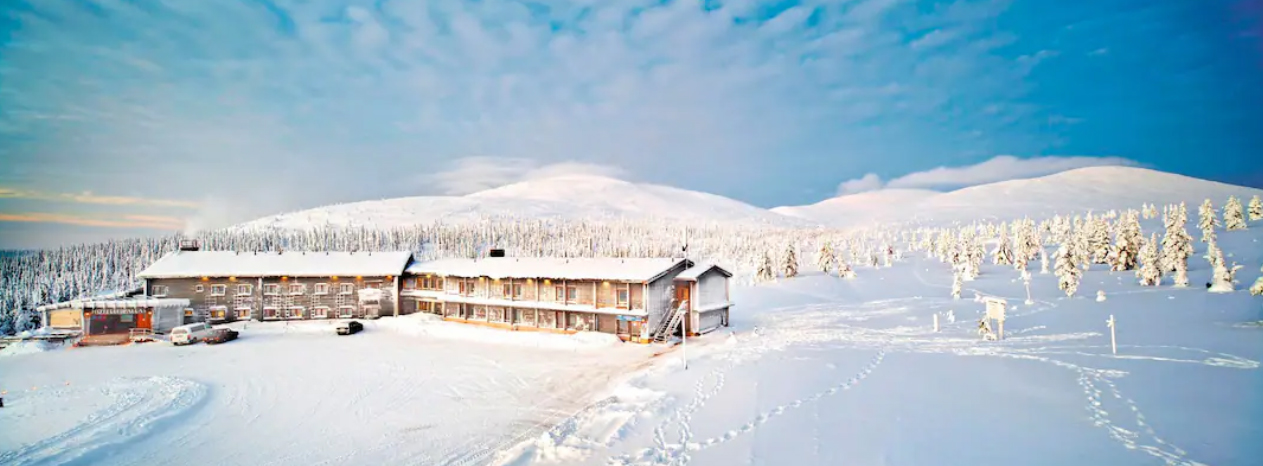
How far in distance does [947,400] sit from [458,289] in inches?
1403

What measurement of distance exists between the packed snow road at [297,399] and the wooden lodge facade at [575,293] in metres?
3.20

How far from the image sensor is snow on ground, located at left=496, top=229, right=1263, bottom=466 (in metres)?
11.7

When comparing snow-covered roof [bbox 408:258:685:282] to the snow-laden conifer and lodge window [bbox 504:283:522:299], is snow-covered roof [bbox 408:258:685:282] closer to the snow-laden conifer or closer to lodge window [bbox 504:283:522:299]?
lodge window [bbox 504:283:522:299]

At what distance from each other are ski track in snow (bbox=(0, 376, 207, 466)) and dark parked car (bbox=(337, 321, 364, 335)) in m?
13.2

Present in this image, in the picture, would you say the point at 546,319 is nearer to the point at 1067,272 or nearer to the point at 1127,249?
the point at 1067,272

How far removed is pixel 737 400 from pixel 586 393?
22.8 feet

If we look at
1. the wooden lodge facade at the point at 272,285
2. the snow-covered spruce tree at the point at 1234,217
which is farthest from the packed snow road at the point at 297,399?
the snow-covered spruce tree at the point at 1234,217

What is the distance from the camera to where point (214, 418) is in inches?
760

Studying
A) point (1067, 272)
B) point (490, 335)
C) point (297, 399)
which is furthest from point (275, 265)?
point (1067, 272)

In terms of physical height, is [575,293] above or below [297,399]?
above

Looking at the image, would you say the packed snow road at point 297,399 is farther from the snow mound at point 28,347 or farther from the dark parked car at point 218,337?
the snow mound at point 28,347

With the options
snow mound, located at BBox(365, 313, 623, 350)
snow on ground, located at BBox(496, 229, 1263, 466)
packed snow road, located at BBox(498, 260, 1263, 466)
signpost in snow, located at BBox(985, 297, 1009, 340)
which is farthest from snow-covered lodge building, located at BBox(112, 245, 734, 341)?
signpost in snow, located at BBox(985, 297, 1009, 340)

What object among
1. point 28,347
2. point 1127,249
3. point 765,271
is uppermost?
point 1127,249

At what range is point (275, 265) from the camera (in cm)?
4512
